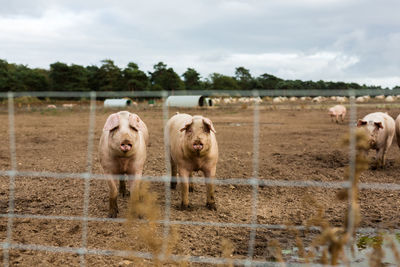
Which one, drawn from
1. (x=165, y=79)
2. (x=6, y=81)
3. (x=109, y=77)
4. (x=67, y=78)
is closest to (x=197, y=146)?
(x=109, y=77)

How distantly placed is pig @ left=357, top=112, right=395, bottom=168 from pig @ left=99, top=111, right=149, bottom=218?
15.5 feet

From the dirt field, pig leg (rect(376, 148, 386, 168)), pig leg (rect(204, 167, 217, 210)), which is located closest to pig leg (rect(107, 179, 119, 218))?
the dirt field

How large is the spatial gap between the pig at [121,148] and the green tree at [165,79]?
139 ft

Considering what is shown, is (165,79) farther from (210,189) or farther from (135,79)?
(210,189)

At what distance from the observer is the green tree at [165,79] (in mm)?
47469

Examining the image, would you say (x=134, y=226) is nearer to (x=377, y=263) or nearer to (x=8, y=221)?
(x=8, y=221)

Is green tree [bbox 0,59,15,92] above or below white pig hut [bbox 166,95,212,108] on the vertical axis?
above

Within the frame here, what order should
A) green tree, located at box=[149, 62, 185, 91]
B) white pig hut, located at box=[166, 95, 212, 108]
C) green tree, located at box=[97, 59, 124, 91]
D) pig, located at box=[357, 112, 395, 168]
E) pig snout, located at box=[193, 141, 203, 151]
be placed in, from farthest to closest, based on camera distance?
green tree, located at box=[149, 62, 185, 91] → green tree, located at box=[97, 59, 124, 91] → white pig hut, located at box=[166, 95, 212, 108] → pig, located at box=[357, 112, 395, 168] → pig snout, located at box=[193, 141, 203, 151]

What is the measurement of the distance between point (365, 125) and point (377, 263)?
20.3 feet

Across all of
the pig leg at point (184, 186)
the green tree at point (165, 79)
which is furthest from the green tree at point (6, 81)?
the pig leg at point (184, 186)

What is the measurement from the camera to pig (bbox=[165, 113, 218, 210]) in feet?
14.9

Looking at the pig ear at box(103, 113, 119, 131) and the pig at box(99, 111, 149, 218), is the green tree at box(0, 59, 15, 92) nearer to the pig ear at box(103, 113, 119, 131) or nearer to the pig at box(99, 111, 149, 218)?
the pig at box(99, 111, 149, 218)

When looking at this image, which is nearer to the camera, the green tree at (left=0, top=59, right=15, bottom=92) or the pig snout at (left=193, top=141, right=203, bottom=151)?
the pig snout at (left=193, top=141, right=203, bottom=151)

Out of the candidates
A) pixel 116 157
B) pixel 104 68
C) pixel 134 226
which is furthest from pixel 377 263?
pixel 104 68
